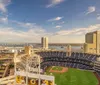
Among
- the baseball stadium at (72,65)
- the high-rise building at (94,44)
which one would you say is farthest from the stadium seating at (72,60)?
the high-rise building at (94,44)

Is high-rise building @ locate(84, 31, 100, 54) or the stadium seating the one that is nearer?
the stadium seating

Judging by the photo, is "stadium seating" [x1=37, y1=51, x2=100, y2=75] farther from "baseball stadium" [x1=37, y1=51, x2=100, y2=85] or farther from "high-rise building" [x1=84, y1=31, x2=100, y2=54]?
"high-rise building" [x1=84, y1=31, x2=100, y2=54]

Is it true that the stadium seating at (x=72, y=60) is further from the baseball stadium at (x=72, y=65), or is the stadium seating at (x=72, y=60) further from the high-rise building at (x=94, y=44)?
the high-rise building at (x=94, y=44)

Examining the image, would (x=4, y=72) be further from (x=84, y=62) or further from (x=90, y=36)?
(x=90, y=36)

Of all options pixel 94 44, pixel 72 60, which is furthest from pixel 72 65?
pixel 94 44

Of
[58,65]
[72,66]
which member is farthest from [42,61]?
[72,66]

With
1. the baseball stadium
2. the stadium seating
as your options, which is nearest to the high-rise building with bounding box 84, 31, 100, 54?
the stadium seating

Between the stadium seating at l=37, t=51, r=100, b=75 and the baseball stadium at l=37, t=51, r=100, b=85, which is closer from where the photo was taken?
the baseball stadium at l=37, t=51, r=100, b=85

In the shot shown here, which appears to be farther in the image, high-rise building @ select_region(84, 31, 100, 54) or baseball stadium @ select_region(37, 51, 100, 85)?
high-rise building @ select_region(84, 31, 100, 54)

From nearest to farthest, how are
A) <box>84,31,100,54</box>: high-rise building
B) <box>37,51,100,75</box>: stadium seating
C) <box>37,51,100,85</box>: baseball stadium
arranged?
<box>37,51,100,85</box>: baseball stadium
<box>37,51,100,75</box>: stadium seating
<box>84,31,100,54</box>: high-rise building

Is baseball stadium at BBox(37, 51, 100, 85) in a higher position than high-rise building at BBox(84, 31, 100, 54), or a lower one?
lower

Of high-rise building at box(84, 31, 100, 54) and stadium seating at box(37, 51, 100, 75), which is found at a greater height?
high-rise building at box(84, 31, 100, 54)

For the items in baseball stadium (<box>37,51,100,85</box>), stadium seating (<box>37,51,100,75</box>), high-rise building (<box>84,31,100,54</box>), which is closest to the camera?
baseball stadium (<box>37,51,100,85</box>)
